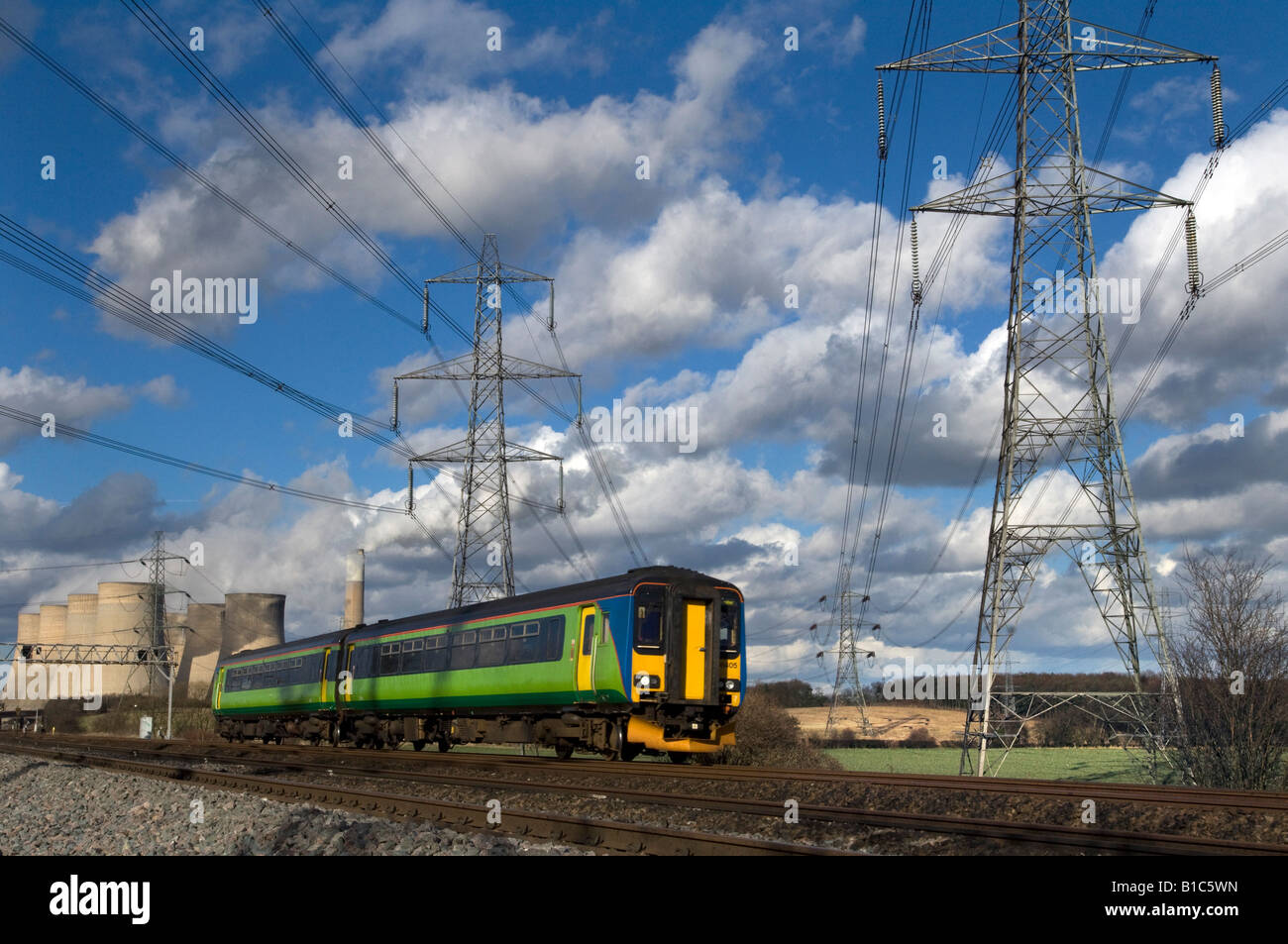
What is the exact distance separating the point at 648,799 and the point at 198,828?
5890 millimetres

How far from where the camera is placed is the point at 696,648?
2184 centimetres

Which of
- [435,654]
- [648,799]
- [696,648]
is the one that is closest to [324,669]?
[435,654]

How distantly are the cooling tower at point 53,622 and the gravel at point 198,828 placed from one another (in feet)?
377

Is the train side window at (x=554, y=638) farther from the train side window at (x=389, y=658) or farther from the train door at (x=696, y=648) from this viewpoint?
the train side window at (x=389, y=658)

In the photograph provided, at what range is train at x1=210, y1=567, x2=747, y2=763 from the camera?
21078mm

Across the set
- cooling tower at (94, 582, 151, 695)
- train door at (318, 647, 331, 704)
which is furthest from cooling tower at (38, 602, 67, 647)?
train door at (318, 647, 331, 704)

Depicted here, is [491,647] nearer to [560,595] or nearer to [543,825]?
[560,595]

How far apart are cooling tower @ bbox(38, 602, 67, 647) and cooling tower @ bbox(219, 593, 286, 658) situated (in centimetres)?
2755

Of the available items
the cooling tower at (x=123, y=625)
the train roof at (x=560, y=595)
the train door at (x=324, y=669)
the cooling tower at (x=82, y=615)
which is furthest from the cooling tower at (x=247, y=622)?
the train roof at (x=560, y=595)

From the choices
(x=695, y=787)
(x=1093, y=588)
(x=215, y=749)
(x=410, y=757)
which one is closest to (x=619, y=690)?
(x=695, y=787)

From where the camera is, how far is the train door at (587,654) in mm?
21344
